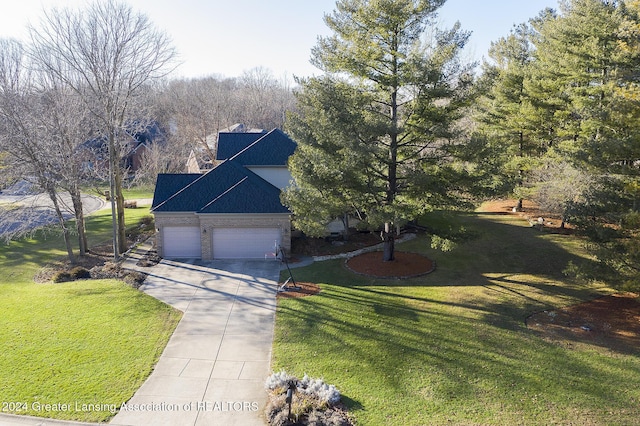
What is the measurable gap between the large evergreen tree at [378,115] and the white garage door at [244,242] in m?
3.59

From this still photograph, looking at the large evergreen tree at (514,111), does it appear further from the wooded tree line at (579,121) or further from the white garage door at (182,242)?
the white garage door at (182,242)

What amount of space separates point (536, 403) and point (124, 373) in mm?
9985

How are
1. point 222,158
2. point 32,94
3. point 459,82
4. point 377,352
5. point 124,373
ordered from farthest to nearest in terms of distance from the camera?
point 222,158 → point 32,94 → point 459,82 → point 377,352 → point 124,373

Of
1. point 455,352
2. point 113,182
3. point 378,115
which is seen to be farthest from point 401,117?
point 113,182

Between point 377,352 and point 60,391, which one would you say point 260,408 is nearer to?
point 377,352

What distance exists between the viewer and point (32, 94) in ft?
69.6

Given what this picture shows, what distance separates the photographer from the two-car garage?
2009 cm

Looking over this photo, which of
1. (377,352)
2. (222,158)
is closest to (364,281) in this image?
(377,352)

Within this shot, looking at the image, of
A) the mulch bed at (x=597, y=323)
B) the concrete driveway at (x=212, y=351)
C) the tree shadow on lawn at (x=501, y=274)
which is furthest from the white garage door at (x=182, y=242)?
the mulch bed at (x=597, y=323)

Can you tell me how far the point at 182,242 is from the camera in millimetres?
20531

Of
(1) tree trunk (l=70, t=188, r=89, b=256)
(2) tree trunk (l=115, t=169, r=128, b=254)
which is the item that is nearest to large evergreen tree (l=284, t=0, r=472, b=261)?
(2) tree trunk (l=115, t=169, r=128, b=254)

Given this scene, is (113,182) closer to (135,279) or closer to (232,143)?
(135,279)

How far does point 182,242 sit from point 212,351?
9930 millimetres

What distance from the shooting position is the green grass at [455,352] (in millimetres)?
9141
